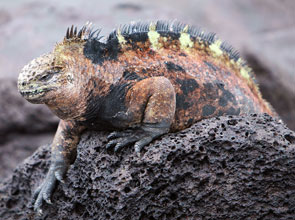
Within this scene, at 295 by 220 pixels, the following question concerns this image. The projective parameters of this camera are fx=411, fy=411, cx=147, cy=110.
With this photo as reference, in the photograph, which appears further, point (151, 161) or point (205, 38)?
point (205, 38)

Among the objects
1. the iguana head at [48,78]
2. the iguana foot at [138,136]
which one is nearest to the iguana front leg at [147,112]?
the iguana foot at [138,136]

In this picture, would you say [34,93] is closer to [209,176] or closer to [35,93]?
[35,93]

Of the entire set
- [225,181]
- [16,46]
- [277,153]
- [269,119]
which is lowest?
[225,181]

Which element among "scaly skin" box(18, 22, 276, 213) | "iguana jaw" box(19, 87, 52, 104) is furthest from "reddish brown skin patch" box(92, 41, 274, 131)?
"iguana jaw" box(19, 87, 52, 104)

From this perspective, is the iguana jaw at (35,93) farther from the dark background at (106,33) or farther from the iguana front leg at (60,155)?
the dark background at (106,33)

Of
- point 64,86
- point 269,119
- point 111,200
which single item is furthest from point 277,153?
point 64,86

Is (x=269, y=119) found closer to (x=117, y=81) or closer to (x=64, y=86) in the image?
(x=117, y=81)

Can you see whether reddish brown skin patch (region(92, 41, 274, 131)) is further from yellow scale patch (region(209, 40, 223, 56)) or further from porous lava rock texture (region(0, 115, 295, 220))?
porous lava rock texture (region(0, 115, 295, 220))
